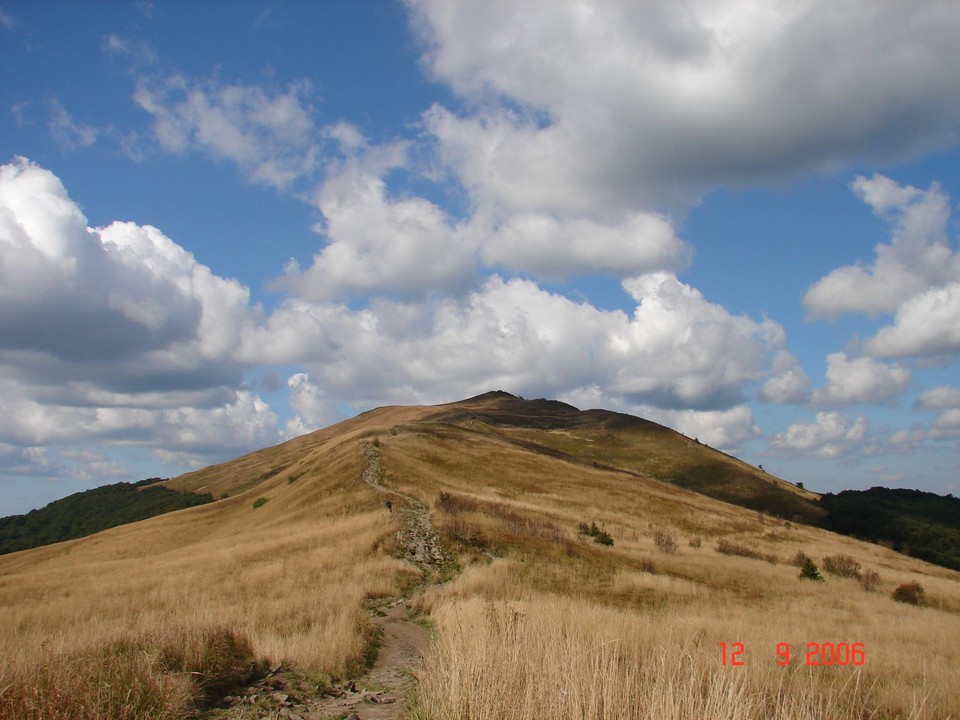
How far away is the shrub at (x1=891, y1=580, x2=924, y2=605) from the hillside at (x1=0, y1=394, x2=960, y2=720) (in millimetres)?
615

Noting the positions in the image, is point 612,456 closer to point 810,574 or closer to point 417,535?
point 810,574

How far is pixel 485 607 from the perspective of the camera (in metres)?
12.7

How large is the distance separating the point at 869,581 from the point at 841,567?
3694mm

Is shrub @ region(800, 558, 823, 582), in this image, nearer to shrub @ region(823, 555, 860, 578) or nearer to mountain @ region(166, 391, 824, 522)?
shrub @ region(823, 555, 860, 578)

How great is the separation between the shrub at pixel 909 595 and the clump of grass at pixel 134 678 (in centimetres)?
3386

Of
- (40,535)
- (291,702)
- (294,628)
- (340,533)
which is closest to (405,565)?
(340,533)

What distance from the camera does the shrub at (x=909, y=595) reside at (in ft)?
101

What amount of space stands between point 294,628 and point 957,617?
29.8 m

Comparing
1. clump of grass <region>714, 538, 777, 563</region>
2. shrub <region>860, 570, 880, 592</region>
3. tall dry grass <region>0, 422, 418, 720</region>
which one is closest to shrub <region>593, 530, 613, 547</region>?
clump of grass <region>714, 538, 777, 563</region>

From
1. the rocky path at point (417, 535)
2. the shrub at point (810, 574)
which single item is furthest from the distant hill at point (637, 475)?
the shrub at point (810, 574)

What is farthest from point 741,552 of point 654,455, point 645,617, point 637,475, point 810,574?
point 654,455

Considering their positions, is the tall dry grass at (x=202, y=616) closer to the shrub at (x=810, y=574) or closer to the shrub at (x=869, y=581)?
the shrub at (x=810, y=574)

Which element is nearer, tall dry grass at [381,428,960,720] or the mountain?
tall dry grass at [381,428,960,720]

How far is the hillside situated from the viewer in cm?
673
